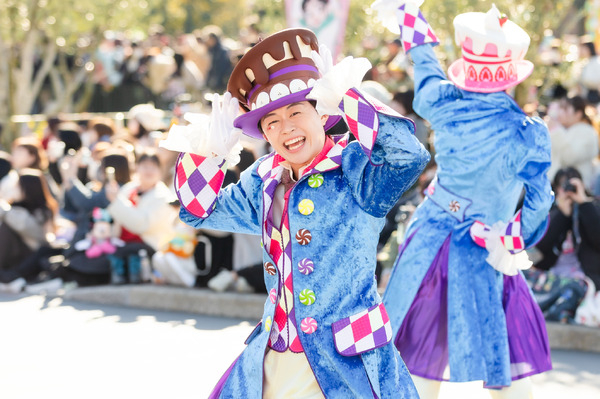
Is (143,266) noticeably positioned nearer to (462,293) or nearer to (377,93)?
(377,93)

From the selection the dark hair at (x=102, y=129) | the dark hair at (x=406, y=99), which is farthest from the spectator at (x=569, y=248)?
the dark hair at (x=102, y=129)


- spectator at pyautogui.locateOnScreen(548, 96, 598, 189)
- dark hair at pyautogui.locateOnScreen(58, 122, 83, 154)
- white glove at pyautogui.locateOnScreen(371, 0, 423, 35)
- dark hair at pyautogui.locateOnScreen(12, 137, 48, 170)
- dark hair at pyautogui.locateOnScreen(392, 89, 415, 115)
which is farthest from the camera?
dark hair at pyautogui.locateOnScreen(58, 122, 83, 154)

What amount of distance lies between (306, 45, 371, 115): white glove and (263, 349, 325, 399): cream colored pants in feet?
2.40

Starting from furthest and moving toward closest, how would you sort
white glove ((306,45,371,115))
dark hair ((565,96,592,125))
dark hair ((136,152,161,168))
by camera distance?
dark hair ((565,96,592,125)), dark hair ((136,152,161,168)), white glove ((306,45,371,115))

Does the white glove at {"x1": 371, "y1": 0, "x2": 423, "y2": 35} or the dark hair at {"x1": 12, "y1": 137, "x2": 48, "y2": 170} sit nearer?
the white glove at {"x1": 371, "y1": 0, "x2": 423, "y2": 35}

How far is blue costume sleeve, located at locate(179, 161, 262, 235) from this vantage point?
3.06 metres

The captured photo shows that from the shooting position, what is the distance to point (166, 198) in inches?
304

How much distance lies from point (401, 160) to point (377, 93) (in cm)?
560

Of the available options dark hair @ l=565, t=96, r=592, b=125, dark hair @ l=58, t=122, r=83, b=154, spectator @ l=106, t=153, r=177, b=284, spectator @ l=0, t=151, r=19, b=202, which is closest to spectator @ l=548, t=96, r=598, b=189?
dark hair @ l=565, t=96, r=592, b=125

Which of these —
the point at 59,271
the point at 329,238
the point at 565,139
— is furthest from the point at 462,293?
the point at 59,271

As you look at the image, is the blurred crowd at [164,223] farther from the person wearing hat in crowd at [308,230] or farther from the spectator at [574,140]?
the person wearing hat in crowd at [308,230]

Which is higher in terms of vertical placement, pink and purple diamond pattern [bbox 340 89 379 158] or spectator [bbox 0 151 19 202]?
pink and purple diamond pattern [bbox 340 89 379 158]

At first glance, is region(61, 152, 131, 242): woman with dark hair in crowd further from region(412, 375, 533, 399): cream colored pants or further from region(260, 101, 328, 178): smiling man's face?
region(260, 101, 328, 178): smiling man's face

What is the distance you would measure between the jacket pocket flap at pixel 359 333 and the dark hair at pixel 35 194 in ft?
19.5
